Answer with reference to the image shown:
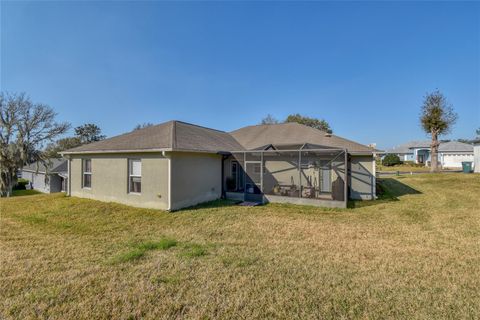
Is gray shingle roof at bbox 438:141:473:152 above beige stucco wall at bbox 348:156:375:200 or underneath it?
above

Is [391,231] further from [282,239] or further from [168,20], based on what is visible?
[168,20]

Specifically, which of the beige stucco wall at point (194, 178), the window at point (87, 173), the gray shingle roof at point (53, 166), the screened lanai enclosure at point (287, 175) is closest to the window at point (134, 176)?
the beige stucco wall at point (194, 178)

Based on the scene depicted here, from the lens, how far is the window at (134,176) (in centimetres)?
935

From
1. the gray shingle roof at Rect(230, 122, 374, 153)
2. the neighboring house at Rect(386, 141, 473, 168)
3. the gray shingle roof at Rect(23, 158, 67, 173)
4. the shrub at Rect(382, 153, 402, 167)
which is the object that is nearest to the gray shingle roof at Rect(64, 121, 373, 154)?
the gray shingle roof at Rect(230, 122, 374, 153)

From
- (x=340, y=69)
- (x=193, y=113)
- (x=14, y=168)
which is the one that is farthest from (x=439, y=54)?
(x=14, y=168)

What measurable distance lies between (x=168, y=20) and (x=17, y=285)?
11.7 m

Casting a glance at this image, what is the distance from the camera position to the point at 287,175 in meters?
12.3

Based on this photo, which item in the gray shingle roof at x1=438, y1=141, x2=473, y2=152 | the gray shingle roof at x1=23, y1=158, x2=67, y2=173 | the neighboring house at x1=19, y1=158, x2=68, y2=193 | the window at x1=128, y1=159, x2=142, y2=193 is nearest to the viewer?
the window at x1=128, y1=159, x2=142, y2=193

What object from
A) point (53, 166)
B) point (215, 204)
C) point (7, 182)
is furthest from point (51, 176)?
point (215, 204)

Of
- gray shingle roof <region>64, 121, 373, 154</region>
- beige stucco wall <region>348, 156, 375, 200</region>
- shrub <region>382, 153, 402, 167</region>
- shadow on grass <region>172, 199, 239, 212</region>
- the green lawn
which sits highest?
gray shingle roof <region>64, 121, 373, 154</region>

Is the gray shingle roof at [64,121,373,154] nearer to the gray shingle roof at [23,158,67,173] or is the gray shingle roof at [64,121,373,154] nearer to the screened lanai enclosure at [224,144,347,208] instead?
the screened lanai enclosure at [224,144,347,208]

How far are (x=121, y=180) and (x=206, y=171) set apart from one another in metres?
3.89

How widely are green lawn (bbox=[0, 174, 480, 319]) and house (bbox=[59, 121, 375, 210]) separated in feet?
6.14

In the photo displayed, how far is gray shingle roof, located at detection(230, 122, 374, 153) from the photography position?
11880mm
